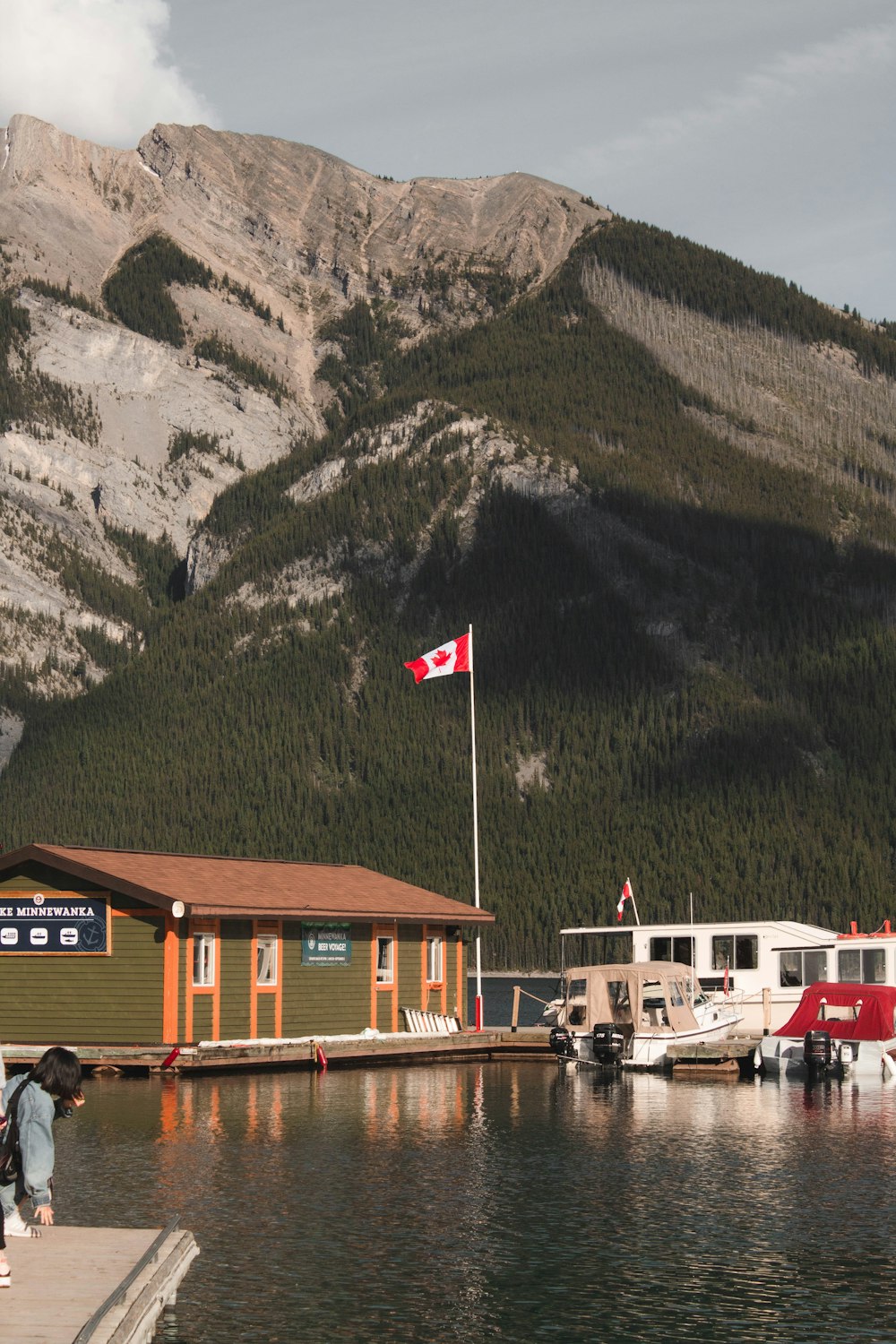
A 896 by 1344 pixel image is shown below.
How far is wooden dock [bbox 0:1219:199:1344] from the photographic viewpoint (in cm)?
1694

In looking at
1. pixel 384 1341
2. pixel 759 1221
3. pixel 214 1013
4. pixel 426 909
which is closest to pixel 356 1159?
pixel 759 1221

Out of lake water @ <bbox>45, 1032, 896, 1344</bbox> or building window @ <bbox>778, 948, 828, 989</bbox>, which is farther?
building window @ <bbox>778, 948, 828, 989</bbox>

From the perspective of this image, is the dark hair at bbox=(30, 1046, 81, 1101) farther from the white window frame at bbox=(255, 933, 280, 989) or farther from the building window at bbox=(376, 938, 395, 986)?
the building window at bbox=(376, 938, 395, 986)

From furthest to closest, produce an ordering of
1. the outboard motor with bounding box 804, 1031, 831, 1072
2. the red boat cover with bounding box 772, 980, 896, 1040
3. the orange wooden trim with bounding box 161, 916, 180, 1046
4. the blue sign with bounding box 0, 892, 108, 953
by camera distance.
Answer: the red boat cover with bounding box 772, 980, 896, 1040
the outboard motor with bounding box 804, 1031, 831, 1072
the blue sign with bounding box 0, 892, 108, 953
the orange wooden trim with bounding box 161, 916, 180, 1046

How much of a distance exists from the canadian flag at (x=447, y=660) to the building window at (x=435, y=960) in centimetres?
914

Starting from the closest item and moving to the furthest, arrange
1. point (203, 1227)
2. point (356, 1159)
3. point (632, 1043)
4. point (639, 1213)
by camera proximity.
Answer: point (203, 1227) → point (639, 1213) → point (356, 1159) → point (632, 1043)

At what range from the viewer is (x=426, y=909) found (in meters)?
59.1

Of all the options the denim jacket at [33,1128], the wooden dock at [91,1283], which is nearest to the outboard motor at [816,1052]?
the wooden dock at [91,1283]

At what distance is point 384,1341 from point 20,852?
3314cm

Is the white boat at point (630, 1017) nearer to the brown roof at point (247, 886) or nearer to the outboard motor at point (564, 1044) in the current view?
the outboard motor at point (564, 1044)

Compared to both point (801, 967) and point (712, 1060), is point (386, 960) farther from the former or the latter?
point (801, 967)

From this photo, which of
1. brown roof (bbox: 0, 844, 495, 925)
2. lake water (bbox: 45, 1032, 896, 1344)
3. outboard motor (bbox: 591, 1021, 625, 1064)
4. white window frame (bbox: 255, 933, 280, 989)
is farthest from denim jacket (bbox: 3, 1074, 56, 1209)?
outboard motor (bbox: 591, 1021, 625, 1064)

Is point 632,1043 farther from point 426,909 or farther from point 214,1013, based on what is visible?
point 214,1013

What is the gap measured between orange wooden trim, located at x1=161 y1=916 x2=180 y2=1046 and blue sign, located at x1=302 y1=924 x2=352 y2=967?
18.9ft
